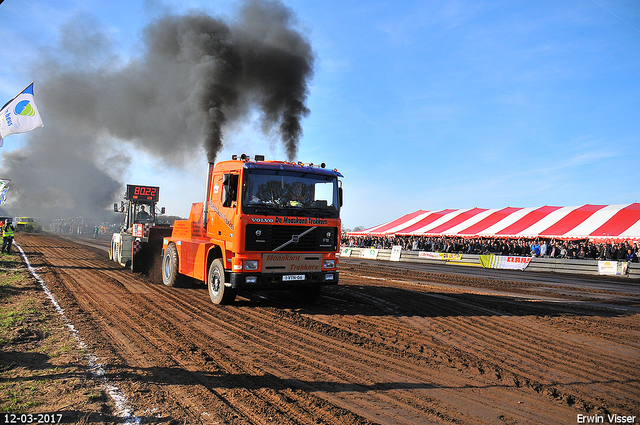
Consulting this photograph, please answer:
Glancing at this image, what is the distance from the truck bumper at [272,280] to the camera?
8.01 meters

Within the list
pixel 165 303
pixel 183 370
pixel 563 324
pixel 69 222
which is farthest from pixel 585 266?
pixel 69 222

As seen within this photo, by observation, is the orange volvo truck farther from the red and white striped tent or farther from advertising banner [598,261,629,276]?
the red and white striped tent

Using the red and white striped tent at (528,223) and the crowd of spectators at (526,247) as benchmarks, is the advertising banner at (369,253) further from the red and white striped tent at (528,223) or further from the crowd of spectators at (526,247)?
the crowd of spectators at (526,247)

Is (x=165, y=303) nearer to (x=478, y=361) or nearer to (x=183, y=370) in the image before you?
(x=183, y=370)

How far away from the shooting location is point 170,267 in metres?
11.5

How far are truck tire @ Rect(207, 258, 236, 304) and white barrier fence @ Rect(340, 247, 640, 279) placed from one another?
18725 millimetres

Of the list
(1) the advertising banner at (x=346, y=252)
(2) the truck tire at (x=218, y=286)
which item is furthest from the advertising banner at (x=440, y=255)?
(2) the truck tire at (x=218, y=286)

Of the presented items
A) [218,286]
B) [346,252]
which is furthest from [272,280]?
[346,252]

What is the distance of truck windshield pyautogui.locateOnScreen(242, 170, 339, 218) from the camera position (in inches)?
324

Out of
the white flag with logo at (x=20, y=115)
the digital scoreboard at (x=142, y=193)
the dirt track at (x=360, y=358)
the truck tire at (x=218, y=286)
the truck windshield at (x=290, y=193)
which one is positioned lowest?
the dirt track at (x=360, y=358)

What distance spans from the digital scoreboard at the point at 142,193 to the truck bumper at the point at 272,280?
40.1ft

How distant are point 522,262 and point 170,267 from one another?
62.1 feet

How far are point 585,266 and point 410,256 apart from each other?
10781mm

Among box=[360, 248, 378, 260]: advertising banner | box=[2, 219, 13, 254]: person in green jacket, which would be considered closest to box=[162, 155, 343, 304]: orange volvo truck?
box=[2, 219, 13, 254]: person in green jacket
